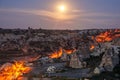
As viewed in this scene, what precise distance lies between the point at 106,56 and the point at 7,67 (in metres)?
25.8

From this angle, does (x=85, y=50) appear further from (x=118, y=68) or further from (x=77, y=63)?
(x=118, y=68)

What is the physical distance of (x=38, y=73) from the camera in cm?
8138

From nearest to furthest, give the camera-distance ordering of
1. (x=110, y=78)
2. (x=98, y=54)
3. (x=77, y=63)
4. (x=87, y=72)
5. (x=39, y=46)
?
(x=110, y=78), (x=87, y=72), (x=77, y=63), (x=98, y=54), (x=39, y=46)

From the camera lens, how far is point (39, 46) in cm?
18038

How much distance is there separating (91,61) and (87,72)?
1134cm

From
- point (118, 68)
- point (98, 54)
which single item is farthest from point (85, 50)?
point (118, 68)

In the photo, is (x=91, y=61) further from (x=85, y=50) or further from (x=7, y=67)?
(x=7, y=67)

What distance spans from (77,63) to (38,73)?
10686 mm

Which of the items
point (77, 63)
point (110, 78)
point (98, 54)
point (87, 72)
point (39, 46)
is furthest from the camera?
point (39, 46)

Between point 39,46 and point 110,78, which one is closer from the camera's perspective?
point 110,78

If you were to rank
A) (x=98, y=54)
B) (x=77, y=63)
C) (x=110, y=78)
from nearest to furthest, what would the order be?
(x=110, y=78) → (x=77, y=63) → (x=98, y=54)

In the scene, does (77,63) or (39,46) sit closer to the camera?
(77,63)

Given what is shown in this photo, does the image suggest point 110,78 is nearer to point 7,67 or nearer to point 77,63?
point 77,63

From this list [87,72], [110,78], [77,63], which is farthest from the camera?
[77,63]
